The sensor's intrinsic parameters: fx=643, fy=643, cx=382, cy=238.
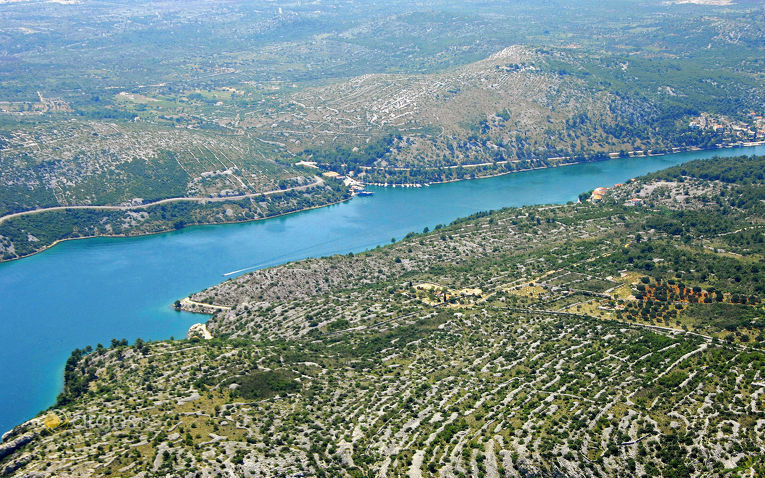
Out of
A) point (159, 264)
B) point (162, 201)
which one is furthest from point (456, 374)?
point (162, 201)

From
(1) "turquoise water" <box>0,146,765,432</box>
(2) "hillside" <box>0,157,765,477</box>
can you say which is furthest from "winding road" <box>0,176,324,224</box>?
(2) "hillside" <box>0,157,765,477</box>

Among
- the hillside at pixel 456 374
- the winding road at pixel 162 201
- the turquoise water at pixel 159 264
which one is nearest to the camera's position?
the hillside at pixel 456 374

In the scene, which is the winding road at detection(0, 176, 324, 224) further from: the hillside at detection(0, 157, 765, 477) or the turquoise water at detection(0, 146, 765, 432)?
the hillside at detection(0, 157, 765, 477)

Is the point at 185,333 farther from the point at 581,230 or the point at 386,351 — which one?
the point at 581,230

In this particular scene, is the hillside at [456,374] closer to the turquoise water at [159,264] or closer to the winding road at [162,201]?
the turquoise water at [159,264]

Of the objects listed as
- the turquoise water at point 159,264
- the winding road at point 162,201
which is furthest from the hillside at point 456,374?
the winding road at point 162,201

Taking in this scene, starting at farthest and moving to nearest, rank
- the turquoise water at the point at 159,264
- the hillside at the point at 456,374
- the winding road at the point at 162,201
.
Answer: the winding road at the point at 162,201 < the turquoise water at the point at 159,264 < the hillside at the point at 456,374
